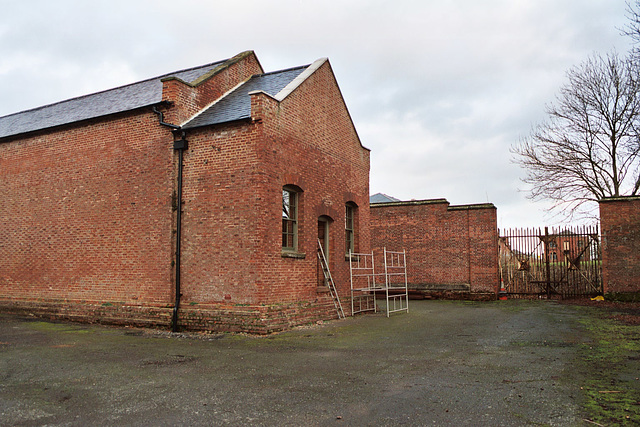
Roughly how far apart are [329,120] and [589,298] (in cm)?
1238

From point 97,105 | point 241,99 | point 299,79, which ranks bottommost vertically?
point 241,99

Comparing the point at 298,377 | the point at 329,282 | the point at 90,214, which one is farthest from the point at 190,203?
the point at 298,377

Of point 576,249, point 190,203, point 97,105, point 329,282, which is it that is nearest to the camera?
point 190,203

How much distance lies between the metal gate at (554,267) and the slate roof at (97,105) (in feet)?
46.8

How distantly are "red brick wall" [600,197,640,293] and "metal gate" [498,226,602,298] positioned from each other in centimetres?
84

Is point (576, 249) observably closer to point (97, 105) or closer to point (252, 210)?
point (252, 210)

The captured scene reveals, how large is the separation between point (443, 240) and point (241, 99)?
1153cm

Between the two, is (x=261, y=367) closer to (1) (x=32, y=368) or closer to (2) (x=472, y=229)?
(1) (x=32, y=368)

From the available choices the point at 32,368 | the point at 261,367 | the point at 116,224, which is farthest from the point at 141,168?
the point at 261,367

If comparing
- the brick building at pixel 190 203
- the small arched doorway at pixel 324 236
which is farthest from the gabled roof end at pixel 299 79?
the small arched doorway at pixel 324 236

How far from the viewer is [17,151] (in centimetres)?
1500

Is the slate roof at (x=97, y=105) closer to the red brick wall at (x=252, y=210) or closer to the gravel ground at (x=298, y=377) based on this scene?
the red brick wall at (x=252, y=210)

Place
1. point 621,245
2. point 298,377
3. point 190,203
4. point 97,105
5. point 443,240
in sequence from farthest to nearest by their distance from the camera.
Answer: point 443,240 < point 621,245 < point 97,105 < point 190,203 < point 298,377

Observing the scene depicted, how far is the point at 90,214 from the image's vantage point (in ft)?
43.0
